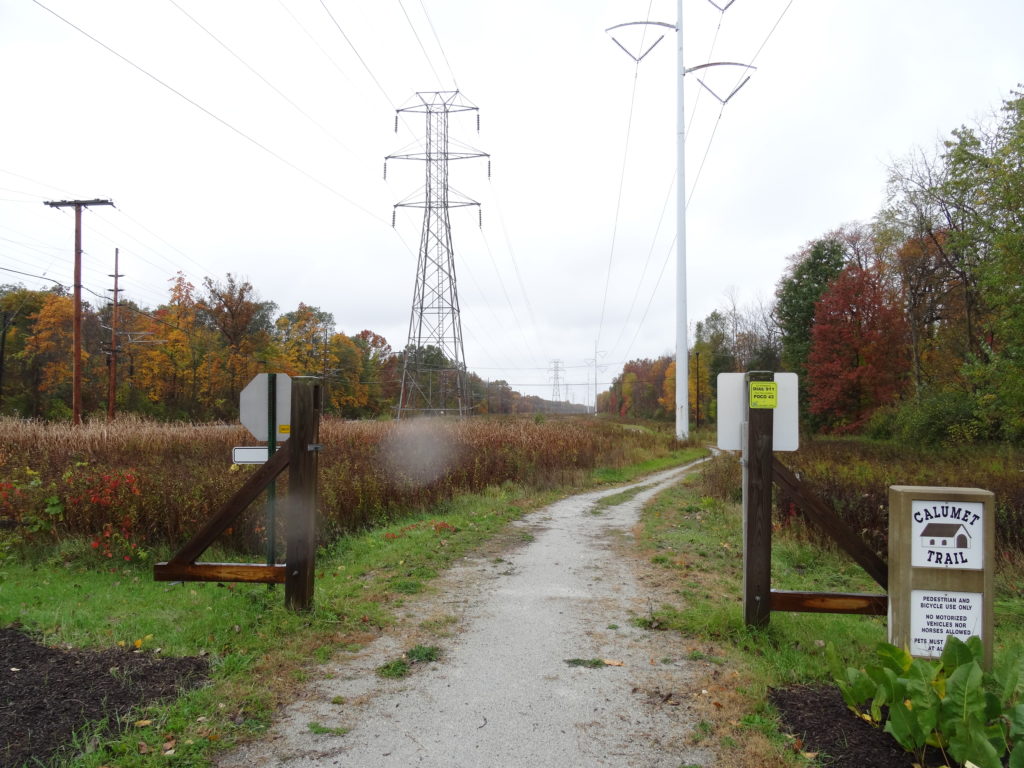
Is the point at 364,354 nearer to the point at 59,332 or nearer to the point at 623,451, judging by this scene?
the point at 59,332

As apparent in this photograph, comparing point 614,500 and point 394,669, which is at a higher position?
point 394,669

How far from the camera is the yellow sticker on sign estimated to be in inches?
194

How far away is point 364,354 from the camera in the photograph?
6994 cm

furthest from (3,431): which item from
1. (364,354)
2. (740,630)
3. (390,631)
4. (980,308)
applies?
(364,354)

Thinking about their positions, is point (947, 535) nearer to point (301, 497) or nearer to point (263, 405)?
point (301, 497)

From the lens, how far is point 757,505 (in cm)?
502

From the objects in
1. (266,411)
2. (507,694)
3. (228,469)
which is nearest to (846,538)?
(507,694)

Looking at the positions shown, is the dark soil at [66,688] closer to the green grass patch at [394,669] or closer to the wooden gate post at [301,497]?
the wooden gate post at [301,497]

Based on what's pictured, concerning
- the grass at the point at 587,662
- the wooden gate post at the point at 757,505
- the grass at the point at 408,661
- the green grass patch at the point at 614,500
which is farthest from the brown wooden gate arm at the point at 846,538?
the green grass patch at the point at 614,500

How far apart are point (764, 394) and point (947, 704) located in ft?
7.37

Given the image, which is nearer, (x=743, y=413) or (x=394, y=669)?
(x=394, y=669)

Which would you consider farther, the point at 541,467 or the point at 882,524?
the point at 541,467

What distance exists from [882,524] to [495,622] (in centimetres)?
618

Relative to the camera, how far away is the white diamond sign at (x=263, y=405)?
5.78 m
